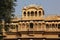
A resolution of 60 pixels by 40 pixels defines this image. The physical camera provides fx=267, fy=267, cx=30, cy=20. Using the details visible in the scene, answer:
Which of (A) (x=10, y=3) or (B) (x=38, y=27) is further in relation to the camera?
(B) (x=38, y=27)

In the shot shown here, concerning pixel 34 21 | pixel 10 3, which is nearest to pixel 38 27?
pixel 34 21

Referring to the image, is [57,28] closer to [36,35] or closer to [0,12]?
[36,35]

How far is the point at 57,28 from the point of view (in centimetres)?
4103

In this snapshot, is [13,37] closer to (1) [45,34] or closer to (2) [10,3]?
(1) [45,34]

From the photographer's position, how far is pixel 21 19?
4122 cm

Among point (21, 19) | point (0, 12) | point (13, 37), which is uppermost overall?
point (0, 12)

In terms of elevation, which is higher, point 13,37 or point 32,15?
point 32,15

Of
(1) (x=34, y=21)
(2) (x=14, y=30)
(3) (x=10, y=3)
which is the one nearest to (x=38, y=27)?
(1) (x=34, y=21)

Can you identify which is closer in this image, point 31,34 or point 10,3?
point 10,3

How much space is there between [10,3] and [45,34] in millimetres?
27887

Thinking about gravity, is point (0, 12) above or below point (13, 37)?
above

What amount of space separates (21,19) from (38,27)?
9.53ft

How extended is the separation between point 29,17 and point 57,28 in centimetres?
467

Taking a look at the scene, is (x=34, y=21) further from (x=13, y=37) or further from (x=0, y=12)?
(x=0, y=12)
